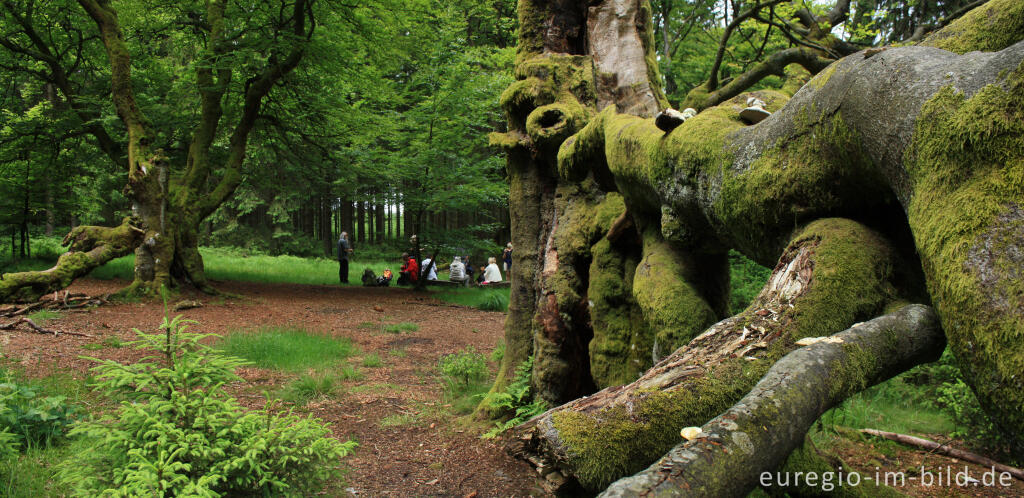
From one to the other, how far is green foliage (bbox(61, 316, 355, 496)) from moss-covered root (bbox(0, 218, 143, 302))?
8779 millimetres

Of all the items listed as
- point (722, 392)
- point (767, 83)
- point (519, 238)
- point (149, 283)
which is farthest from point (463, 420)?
point (767, 83)

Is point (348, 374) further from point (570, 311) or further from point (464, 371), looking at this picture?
point (570, 311)

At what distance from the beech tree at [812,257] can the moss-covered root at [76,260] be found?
10.4 m

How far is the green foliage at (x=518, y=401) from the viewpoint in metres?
4.86

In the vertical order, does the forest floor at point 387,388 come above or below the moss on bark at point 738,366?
below

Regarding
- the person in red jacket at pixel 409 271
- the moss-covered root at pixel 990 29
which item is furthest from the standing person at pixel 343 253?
the moss-covered root at pixel 990 29

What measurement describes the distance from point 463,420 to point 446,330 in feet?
16.3

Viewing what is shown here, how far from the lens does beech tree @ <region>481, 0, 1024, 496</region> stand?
1.49m

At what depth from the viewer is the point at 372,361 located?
7.42 m

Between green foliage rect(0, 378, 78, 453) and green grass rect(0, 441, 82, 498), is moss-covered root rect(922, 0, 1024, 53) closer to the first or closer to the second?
green grass rect(0, 441, 82, 498)

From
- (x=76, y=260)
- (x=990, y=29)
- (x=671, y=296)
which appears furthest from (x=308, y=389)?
(x=76, y=260)

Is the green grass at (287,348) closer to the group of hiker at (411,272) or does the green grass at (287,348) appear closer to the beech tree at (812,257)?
the beech tree at (812,257)

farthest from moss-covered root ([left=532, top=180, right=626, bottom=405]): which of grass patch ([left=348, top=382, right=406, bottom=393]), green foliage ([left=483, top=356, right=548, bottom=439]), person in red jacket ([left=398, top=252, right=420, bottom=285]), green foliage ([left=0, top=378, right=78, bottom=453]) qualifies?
person in red jacket ([left=398, top=252, right=420, bottom=285])

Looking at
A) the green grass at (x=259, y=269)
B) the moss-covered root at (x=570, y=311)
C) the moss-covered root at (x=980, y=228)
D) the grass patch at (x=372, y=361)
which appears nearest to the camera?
the moss-covered root at (x=980, y=228)
